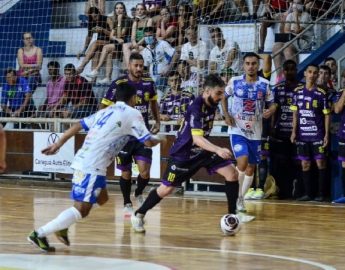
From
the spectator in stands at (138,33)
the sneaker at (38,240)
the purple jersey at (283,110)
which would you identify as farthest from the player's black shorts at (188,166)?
the spectator in stands at (138,33)

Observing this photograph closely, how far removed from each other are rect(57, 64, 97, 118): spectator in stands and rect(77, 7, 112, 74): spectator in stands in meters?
0.58

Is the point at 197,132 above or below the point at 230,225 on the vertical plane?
above

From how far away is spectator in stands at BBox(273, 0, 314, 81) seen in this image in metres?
17.1

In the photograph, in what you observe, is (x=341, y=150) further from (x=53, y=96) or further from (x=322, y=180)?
(x=53, y=96)

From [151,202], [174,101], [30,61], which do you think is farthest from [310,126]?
[30,61]

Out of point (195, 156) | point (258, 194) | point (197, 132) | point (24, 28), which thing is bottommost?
point (258, 194)

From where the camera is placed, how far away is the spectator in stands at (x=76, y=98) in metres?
18.8

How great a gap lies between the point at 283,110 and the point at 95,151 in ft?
22.6

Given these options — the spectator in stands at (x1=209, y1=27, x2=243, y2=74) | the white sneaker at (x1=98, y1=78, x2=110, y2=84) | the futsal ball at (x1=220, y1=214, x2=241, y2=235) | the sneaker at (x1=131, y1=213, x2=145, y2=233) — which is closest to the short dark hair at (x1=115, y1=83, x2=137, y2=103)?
the sneaker at (x1=131, y1=213, x2=145, y2=233)

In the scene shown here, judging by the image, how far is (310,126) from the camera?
15.3m

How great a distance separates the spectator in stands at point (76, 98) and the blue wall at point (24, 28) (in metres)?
2.48

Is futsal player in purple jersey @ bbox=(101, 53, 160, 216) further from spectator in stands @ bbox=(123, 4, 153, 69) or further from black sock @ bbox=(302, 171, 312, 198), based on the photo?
spectator in stands @ bbox=(123, 4, 153, 69)

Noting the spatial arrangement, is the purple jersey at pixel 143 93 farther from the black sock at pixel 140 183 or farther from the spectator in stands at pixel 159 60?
the spectator in stands at pixel 159 60

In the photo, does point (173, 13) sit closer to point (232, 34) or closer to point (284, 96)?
point (232, 34)
